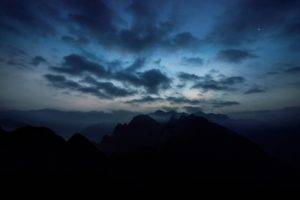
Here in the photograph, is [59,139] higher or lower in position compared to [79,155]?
higher

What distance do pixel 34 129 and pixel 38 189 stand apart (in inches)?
3226

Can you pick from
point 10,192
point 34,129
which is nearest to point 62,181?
point 10,192

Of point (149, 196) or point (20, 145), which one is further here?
point (20, 145)

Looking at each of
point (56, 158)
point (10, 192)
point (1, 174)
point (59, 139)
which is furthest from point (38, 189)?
point (59, 139)

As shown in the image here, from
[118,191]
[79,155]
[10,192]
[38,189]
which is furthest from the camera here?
[79,155]

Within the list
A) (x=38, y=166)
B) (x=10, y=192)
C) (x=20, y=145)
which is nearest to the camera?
(x=10, y=192)

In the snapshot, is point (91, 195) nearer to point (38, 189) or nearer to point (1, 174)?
point (38, 189)

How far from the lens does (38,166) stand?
150125 millimetres

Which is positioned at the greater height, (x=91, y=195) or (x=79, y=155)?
(x=79, y=155)

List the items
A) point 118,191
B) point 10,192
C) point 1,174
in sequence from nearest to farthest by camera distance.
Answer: point 10,192 < point 1,174 < point 118,191

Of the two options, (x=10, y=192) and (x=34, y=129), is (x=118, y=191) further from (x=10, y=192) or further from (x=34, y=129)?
(x=34, y=129)

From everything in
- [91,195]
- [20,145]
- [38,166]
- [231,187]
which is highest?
[20,145]

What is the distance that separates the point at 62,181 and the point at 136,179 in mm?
61872

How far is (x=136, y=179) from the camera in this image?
172 m
